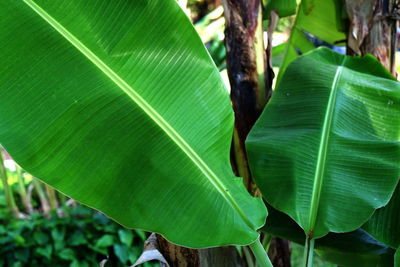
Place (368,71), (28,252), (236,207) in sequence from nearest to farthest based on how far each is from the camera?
1. (236,207)
2. (368,71)
3. (28,252)

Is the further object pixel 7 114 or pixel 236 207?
pixel 236 207

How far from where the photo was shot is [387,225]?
914mm

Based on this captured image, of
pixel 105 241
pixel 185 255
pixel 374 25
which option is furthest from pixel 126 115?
pixel 105 241

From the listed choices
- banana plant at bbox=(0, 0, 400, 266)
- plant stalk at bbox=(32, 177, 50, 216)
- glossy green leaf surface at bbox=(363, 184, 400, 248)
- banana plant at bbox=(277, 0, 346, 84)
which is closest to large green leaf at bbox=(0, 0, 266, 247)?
banana plant at bbox=(0, 0, 400, 266)

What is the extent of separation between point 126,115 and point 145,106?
0.03m

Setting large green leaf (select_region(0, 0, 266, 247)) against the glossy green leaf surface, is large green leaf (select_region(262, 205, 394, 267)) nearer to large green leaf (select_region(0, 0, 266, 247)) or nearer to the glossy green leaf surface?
the glossy green leaf surface

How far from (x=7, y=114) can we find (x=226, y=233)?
37 cm

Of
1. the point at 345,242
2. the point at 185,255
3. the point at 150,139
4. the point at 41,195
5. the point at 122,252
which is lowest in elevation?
the point at 122,252

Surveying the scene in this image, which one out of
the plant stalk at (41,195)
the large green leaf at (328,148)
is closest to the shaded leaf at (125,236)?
the plant stalk at (41,195)

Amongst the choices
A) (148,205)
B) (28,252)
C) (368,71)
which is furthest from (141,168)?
(28,252)

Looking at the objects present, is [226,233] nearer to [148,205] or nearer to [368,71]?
[148,205]

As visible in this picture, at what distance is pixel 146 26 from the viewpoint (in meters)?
0.74

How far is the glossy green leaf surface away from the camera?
0.90 meters

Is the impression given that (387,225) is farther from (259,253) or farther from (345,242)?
(259,253)
